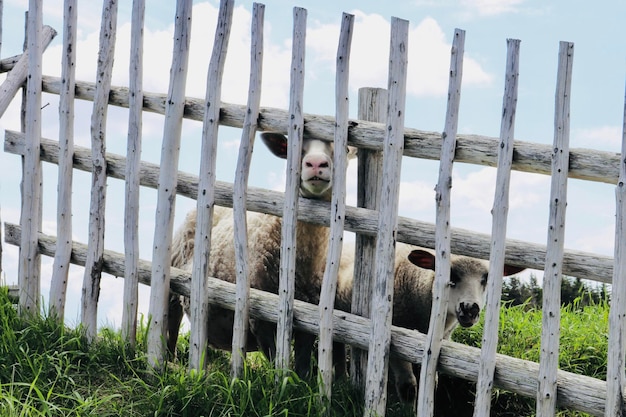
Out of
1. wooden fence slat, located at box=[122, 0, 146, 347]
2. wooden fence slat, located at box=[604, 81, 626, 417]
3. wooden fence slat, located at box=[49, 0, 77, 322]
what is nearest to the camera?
wooden fence slat, located at box=[604, 81, 626, 417]

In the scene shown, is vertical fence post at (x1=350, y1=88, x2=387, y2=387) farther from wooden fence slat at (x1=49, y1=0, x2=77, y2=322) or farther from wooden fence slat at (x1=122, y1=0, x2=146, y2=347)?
wooden fence slat at (x1=49, y1=0, x2=77, y2=322)

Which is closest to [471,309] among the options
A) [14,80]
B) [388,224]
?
[388,224]

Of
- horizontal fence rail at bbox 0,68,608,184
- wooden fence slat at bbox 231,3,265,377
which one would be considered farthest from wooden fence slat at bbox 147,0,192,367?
wooden fence slat at bbox 231,3,265,377

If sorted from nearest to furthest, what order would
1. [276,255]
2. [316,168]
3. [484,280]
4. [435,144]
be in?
[435,144] → [316,168] → [484,280] → [276,255]

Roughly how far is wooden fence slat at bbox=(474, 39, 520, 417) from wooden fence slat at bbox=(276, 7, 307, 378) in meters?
1.28

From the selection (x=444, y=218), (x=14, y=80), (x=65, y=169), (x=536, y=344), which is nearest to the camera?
(x=444, y=218)

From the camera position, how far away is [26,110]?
6777mm

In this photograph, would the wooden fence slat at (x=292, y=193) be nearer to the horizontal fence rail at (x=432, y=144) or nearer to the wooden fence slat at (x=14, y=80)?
the horizontal fence rail at (x=432, y=144)

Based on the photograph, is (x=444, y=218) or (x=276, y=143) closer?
(x=444, y=218)

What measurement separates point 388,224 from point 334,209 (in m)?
0.37

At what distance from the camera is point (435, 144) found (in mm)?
4805

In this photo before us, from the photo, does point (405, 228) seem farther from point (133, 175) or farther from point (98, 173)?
point (98, 173)

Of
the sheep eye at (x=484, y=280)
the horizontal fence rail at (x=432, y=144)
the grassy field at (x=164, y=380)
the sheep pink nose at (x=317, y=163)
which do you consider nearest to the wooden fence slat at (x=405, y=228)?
the sheep pink nose at (x=317, y=163)

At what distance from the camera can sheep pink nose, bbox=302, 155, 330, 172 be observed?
5.12m
